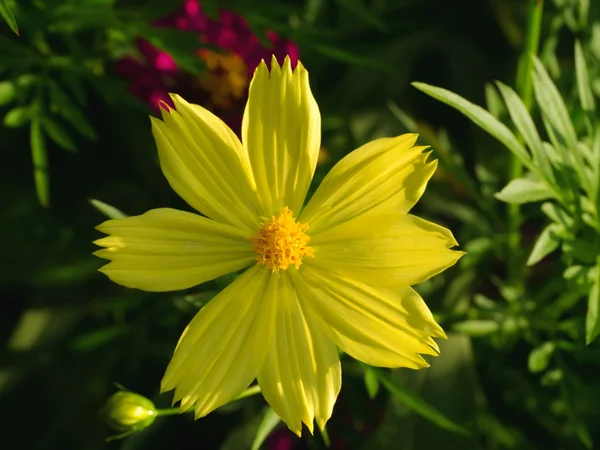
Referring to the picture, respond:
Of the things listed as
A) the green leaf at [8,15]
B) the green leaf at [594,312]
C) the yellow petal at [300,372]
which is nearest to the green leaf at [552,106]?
the green leaf at [594,312]

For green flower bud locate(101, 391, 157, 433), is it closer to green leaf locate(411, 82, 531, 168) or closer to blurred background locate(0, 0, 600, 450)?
blurred background locate(0, 0, 600, 450)

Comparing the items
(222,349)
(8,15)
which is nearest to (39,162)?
(8,15)

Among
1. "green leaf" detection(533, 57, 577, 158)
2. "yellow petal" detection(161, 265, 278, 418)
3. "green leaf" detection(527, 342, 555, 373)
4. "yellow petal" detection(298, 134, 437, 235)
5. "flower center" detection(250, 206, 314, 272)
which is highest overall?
"green leaf" detection(533, 57, 577, 158)

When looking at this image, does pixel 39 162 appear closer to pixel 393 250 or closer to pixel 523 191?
pixel 393 250

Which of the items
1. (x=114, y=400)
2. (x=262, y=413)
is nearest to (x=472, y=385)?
(x=262, y=413)

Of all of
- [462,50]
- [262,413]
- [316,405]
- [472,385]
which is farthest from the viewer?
[462,50]

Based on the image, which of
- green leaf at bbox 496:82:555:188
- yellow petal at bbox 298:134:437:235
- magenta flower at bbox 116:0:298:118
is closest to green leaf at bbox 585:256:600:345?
green leaf at bbox 496:82:555:188

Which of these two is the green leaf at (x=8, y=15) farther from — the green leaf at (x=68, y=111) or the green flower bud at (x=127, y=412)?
the green flower bud at (x=127, y=412)

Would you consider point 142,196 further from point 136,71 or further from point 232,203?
point 232,203
